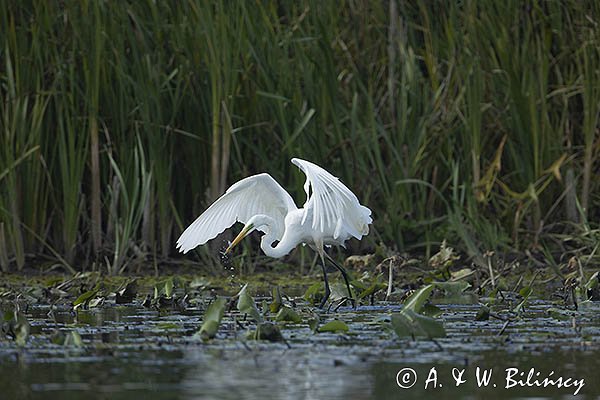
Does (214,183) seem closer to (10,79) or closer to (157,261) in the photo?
(157,261)

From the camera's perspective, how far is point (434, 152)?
9445 mm

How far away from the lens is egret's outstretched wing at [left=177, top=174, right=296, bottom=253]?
8.02m

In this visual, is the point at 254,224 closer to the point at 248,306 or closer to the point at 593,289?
the point at 248,306

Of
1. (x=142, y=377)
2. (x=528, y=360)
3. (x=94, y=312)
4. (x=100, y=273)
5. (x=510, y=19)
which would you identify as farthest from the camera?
(x=510, y=19)

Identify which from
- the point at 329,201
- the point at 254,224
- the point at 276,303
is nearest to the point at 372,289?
the point at 329,201

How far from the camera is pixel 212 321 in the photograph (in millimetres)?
5621

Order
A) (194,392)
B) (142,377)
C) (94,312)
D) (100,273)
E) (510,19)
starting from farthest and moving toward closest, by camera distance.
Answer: (510,19) → (100,273) → (94,312) → (142,377) → (194,392)

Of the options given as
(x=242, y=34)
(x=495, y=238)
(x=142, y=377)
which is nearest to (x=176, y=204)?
(x=242, y=34)

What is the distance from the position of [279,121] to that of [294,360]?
3989 millimetres

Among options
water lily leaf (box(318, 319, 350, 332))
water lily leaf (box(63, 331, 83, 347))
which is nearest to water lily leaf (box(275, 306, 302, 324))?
water lily leaf (box(318, 319, 350, 332))

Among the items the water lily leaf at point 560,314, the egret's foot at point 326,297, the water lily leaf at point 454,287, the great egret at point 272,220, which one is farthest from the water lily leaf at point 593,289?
the egret's foot at point 326,297

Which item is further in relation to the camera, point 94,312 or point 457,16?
point 457,16

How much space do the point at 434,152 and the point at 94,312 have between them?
3274 mm

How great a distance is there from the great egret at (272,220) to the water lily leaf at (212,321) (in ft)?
5.78
